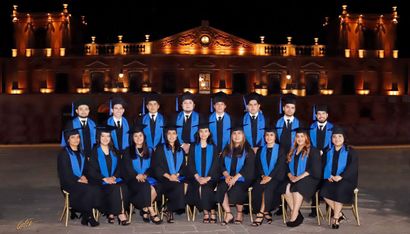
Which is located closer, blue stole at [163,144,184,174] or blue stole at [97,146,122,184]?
blue stole at [97,146,122,184]

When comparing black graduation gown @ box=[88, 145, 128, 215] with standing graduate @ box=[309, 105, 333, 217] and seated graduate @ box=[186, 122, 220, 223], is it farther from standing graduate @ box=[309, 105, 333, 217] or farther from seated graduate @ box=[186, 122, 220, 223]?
standing graduate @ box=[309, 105, 333, 217]

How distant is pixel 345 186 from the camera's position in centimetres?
938

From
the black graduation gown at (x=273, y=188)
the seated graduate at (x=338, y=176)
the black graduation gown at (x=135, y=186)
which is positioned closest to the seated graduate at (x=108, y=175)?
the black graduation gown at (x=135, y=186)

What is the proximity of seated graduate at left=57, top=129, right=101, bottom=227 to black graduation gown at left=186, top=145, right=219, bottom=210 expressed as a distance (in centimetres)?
183

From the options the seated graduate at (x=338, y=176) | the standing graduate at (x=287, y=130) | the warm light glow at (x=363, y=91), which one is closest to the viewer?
the seated graduate at (x=338, y=176)

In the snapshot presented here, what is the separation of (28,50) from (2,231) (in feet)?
99.1

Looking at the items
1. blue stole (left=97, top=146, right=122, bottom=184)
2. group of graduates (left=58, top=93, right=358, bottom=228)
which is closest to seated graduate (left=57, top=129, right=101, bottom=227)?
group of graduates (left=58, top=93, right=358, bottom=228)

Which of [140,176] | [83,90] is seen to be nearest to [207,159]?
[140,176]

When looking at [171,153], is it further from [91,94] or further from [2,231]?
[91,94]

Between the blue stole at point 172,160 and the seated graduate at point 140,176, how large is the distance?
0.37 metres

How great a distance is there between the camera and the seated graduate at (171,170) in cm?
971

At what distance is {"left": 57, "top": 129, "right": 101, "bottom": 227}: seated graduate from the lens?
943cm

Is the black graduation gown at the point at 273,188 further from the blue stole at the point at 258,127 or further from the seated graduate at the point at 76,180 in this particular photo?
the seated graduate at the point at 76,180

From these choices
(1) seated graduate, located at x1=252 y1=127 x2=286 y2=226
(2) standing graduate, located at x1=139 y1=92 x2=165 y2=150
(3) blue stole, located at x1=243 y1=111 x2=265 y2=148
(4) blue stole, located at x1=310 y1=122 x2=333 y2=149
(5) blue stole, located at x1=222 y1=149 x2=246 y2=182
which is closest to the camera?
(1) seated graduate, located at x1=252 y1=127 x2=286 y2=226
